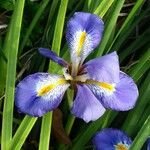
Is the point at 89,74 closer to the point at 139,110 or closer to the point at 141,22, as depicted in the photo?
the point at 139,110

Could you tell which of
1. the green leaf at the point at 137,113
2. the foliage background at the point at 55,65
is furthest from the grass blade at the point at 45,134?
the green leaf at the point at 137,113

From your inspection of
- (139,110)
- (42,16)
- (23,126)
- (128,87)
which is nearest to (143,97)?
(139,110)

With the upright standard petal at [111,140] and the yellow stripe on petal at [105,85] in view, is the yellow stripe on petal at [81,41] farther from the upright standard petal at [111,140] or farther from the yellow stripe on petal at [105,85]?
the upright standard petal at [111,140]

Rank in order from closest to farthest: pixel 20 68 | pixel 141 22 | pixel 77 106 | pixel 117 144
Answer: pixel 77 106
pixel 117 144
pixel 20 68
pixel 141 22

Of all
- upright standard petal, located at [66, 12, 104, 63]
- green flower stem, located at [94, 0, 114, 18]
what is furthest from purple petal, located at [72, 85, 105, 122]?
green flower stem, located at [94, 0, 114, 18]

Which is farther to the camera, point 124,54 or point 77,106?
point 124,54

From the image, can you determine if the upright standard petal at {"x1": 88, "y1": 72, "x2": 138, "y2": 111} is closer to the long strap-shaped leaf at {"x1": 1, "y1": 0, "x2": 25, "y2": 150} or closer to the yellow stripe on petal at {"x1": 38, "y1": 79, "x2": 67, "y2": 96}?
the yellow stripe on petal at {"x1": 38, "y1": 79, "x2": 67, "y2": 96}

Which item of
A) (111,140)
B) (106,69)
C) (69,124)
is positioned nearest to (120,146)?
(111,140)

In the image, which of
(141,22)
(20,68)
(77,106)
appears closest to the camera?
(77,106)
